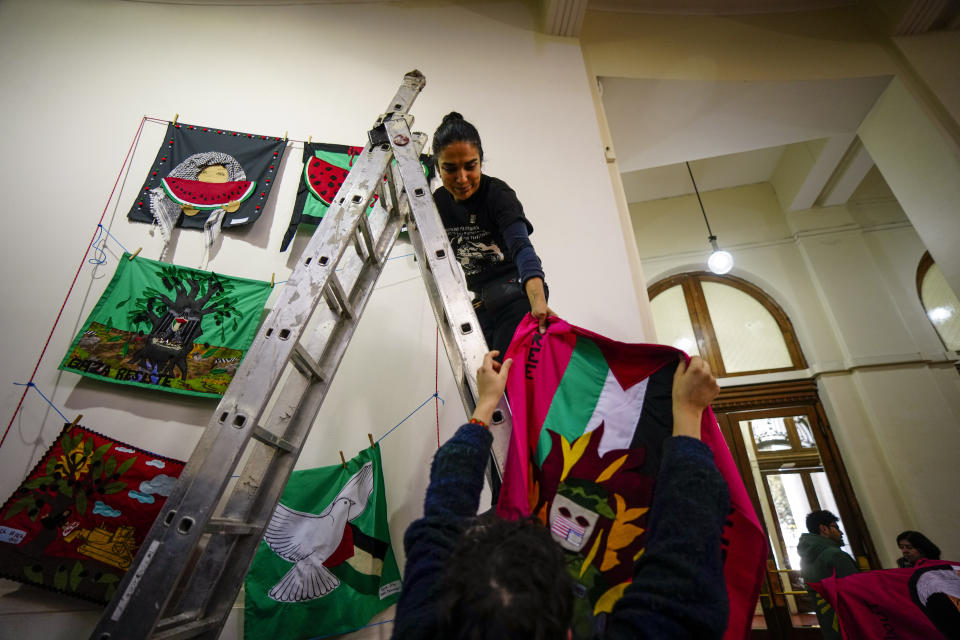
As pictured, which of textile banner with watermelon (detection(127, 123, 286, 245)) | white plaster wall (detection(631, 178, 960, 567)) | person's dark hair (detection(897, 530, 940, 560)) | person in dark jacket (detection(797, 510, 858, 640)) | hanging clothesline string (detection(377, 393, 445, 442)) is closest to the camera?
hanging clothesline string (detection(377, 393, 445, 442))

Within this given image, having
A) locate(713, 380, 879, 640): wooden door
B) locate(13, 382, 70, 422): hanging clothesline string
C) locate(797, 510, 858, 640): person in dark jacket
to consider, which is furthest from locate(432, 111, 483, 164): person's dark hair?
locate(713, 380, 879, 640): wooden door

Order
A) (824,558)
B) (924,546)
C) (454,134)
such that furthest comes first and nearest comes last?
(824,558), (924,546), (454,134)

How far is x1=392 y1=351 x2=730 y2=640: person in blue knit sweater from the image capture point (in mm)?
529

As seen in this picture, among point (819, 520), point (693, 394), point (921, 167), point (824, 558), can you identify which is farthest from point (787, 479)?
point (693, 394)

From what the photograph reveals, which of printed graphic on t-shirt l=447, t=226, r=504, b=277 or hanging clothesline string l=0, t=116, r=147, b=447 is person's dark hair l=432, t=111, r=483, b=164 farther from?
hanging clothesline string l=0, t=116, r=147, b=447

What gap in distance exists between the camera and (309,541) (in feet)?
5.23

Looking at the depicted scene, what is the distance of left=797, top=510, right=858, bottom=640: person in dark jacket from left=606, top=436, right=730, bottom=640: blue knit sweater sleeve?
2.77 m

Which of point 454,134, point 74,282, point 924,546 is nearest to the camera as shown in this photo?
point 454,134

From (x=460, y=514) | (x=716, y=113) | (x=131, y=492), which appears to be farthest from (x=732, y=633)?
(x=716, y=113)

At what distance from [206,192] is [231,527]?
1905 millimetres

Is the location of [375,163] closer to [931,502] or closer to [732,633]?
[732,633]

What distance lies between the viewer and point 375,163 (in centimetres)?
143

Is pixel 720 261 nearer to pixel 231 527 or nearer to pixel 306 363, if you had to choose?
pixel 306 363

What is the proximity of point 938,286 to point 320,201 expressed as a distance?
20.0ft
